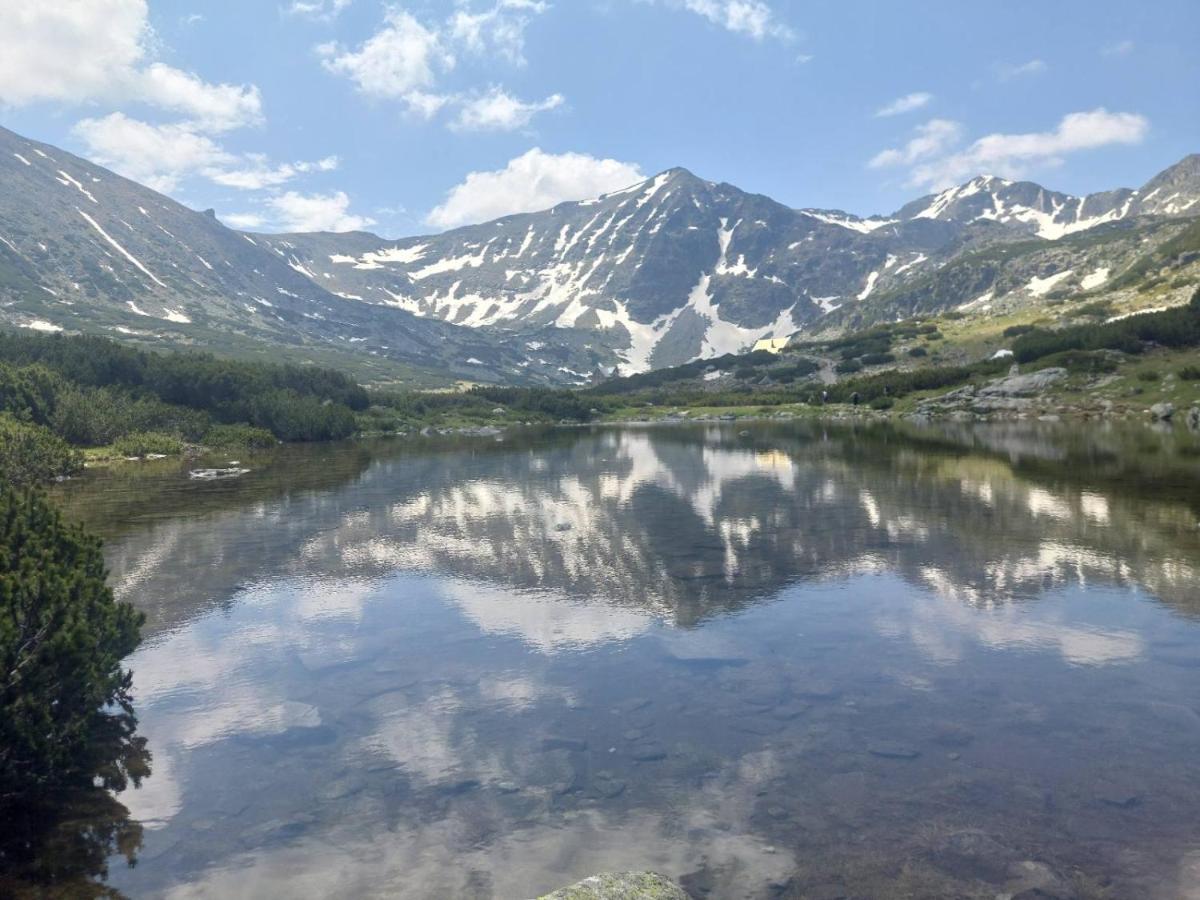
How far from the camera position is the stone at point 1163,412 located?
96.1 meters

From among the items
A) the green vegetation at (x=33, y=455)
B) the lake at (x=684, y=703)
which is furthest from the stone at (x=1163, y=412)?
the green vegetation at (x=33, y=455)

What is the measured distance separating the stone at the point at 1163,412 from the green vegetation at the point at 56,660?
114047 mm

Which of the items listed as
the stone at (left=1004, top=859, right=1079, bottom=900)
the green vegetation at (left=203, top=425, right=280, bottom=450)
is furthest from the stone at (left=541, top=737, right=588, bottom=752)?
the green vegetation at (left=203, top=425, right=280, bottom=450)

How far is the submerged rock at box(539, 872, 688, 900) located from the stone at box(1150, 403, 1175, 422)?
110716 mm

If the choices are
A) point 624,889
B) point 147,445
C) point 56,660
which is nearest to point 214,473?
point 147,445

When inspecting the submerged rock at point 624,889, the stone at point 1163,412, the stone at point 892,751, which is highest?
the stone at point 1163,412

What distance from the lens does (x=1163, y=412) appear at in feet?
318

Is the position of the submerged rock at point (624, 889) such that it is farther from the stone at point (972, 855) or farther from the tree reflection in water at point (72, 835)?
the tree reflection in water at point (72, 835)

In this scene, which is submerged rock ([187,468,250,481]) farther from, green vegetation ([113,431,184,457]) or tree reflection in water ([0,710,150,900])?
tree reflection in water ([0,710,150,900])

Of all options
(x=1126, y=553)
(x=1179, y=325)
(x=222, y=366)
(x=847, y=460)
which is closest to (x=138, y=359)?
(x=222, y=366)

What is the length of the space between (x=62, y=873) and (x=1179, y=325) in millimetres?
162919

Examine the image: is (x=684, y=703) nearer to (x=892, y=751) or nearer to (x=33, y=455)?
(x=892, y=751)

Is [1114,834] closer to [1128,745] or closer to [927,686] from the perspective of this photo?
[1128,745]

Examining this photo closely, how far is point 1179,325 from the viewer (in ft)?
426
